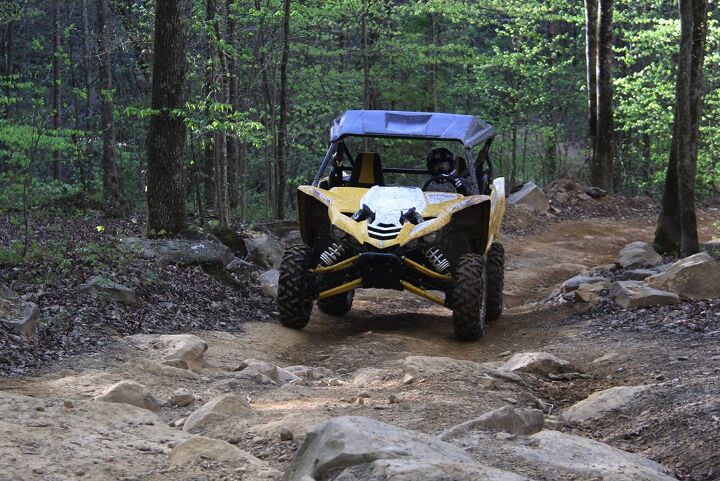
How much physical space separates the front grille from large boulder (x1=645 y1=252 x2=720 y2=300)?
3.71 meters

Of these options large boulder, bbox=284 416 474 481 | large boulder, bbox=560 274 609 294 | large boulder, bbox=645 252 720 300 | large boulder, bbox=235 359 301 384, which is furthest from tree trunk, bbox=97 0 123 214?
large boulder, bbox=284 416 474 481

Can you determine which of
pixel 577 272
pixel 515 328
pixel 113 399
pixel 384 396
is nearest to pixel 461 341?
pixel 515 328

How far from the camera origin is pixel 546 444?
16.8ft

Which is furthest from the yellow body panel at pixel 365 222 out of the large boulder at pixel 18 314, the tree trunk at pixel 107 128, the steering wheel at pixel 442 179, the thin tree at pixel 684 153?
the tree trunk at pixel 107 128

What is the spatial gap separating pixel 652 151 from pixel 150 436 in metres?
28.1

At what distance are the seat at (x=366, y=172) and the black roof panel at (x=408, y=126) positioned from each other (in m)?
0.45

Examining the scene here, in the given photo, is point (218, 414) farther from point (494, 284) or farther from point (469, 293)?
point (494, 284)

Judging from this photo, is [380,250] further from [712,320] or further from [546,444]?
[546,444]

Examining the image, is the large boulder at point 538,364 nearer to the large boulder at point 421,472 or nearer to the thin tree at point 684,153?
the large boulder at point 421,472

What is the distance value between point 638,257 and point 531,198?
31.8ft

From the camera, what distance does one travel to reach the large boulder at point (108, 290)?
9.73 metres

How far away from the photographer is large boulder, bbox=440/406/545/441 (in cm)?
534

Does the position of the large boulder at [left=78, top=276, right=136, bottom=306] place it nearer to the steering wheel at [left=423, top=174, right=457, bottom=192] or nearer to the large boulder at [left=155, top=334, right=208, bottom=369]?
the large boulder at [left=155, top=334, right=208, bottom=369]

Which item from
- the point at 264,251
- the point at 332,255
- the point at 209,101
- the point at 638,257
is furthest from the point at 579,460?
the point at 209,101
